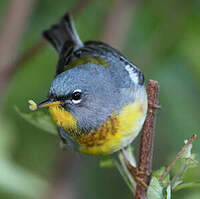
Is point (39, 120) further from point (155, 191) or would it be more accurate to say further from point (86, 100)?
point (155, 191)

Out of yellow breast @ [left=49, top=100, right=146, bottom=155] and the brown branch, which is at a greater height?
yellow breast @ [left=49, top=100, right=146, bottom=155]

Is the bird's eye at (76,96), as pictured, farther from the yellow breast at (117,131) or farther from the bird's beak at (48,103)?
the yellow breast at (117,131)

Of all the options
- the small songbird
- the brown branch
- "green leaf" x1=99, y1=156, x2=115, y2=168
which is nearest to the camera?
the brown branch

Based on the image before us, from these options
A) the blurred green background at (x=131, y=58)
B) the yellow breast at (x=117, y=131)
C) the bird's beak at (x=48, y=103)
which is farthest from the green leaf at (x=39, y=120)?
the blurred green background at (x=131, y=58)

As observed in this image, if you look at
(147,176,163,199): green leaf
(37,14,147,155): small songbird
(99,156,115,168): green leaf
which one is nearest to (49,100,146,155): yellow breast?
(37,14,147,155): small songbird

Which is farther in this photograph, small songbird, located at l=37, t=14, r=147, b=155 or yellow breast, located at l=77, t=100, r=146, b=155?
yellow breast, located at l=77, t=100, r=146, b=155

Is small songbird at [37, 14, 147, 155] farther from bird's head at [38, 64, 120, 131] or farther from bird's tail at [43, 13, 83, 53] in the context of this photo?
bird's tail at [43, 13, 83, 53]

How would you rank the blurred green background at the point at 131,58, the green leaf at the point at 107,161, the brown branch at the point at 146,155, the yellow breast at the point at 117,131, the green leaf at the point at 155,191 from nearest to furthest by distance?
the green leaf at the point at 155,191 < the brown branch at the point at 146,155 < the green leaf at the point at 107,161 < the yellow breast at the point at 117,131 < the blurred green background at the point at 131,58

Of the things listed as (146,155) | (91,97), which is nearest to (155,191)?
(146,155)
